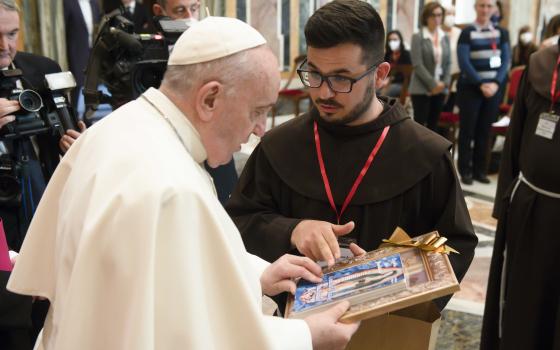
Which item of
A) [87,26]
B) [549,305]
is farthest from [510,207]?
[87,26]

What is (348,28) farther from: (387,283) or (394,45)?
(394,45)

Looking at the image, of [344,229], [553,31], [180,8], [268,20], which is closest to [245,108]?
[344,229]

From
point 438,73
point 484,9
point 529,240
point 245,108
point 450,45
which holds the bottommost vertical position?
point 438,73

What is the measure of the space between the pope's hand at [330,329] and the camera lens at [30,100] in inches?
71.4

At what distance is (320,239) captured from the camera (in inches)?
74.5

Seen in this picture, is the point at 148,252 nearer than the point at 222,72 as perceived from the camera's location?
Yes

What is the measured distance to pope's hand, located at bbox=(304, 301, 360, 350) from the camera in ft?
5.06

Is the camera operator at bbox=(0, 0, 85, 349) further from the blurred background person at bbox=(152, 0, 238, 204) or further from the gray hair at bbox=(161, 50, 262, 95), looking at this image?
the gray hair at bbox=(161, 50, 262, 95)

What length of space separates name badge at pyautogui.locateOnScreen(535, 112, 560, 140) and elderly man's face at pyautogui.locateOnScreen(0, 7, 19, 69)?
2.41 metres

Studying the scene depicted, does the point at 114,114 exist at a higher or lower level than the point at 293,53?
higher

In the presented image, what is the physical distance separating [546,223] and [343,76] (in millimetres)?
1302

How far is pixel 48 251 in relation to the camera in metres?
1.74

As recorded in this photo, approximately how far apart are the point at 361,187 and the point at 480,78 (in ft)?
16.8

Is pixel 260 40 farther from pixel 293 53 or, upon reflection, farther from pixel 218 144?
pixel 293 53
